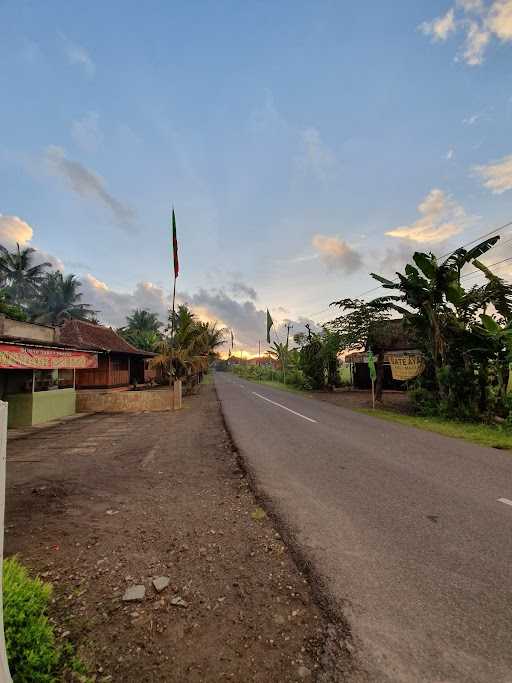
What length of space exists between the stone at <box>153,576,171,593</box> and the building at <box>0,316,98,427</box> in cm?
926

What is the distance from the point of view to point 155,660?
209cm

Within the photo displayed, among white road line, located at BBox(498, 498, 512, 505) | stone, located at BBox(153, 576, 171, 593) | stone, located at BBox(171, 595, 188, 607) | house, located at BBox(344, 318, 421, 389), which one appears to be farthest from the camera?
house, located at BBox(344, 318, 421, 389)

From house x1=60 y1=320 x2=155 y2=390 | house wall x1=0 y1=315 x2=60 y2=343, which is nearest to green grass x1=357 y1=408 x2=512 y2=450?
house x1=60 y1=320 x2=155 y2=390

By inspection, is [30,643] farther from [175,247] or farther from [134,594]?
[175,247]

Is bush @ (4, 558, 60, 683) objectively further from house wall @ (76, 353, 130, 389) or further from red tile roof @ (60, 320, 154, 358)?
house wall @ (76, 353, 130, 389)

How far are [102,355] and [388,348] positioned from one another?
1770 centimetres

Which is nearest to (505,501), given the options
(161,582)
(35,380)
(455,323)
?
(161,582)

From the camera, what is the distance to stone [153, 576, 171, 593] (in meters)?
2.76

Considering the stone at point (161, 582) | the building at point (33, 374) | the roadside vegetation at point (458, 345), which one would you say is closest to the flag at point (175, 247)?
the building at point (33, 374)

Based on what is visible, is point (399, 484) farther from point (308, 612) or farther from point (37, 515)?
point (37, 515)

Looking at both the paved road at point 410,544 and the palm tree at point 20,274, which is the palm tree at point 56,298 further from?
the paved road at point 410,544

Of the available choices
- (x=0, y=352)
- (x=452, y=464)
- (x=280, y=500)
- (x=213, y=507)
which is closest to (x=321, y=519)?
(x=280, y=500)

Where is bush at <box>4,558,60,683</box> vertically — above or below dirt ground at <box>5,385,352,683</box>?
above

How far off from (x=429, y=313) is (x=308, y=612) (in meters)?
12.2
